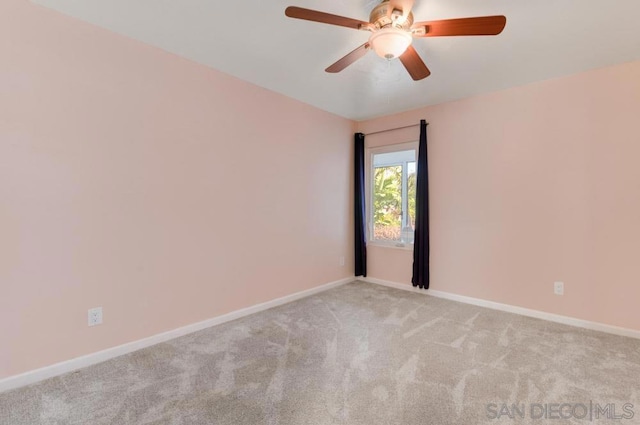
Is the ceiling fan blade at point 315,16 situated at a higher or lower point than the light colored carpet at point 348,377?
higher

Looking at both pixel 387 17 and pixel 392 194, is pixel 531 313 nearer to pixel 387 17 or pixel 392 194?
pixel 392 194

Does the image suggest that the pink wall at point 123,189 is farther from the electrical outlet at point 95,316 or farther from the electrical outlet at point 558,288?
the electrical outlet at point 558,288

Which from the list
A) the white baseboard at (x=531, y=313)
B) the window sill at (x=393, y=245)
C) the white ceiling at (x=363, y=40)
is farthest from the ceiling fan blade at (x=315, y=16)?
the white baseboard at (x=531, y=313)

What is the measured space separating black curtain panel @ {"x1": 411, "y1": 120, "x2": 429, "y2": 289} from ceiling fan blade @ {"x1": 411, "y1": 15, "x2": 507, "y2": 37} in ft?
6.85

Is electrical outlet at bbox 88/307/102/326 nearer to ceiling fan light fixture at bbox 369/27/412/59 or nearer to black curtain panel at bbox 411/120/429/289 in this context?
ceiling fan light fixture at bbox 369/27/412/59

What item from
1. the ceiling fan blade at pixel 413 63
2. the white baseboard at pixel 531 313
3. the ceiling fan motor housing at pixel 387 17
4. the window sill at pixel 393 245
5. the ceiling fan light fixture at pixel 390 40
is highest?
the ceiling fan motor housing at pixel 387 17

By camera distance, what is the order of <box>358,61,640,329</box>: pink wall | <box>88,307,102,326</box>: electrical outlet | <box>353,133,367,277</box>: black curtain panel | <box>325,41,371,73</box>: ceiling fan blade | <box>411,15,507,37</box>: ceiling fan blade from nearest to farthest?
<box>411,15,507,37</box>: ceiling fan blade
<box>325,41,371,73</box>: ceiling fan blade
<box>88,307,102,326</box>: electrical outlet
<box>358,61,640,329</box>: pink wall
<box>353,133,367,277</box>: black curtain panel

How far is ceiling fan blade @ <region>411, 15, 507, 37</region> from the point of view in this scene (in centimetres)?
150

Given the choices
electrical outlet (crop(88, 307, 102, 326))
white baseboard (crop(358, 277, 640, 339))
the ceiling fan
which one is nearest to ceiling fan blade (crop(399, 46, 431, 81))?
the ceiling fan

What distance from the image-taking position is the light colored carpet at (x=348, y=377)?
1.63 m

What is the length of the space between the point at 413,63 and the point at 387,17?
0.47 meters

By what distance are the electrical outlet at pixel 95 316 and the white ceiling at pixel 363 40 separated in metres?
2.05

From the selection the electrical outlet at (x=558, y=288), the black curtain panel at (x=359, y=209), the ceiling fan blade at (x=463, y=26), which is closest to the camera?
the ceiling fan blade at (x=463, y=26)

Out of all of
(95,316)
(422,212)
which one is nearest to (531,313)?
(422,212)
